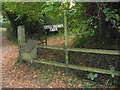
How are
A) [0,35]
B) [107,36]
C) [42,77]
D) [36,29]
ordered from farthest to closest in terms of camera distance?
[0,35], [36,29], [107,36], [42,77]

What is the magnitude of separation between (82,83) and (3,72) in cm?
245

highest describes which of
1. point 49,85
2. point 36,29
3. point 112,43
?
point 36,29

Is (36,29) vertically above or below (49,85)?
above

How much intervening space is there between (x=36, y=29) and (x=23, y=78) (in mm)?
6188

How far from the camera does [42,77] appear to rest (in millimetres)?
4059

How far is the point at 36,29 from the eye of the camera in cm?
998

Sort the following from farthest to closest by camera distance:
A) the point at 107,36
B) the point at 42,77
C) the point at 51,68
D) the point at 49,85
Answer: the point at 107,36 < the point at 51,68 < the point at 42,77 < the point at 49,85

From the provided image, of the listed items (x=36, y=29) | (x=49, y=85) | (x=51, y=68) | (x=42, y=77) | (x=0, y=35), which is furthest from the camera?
(x=0, y=35)

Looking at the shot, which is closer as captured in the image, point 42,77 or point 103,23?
point 42,77

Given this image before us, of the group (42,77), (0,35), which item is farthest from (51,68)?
(0,35)

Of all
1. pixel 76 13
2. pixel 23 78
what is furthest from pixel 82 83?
pixel 76 13

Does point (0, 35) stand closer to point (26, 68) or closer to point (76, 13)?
point (26, 68)

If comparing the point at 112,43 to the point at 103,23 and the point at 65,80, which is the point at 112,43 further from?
the point at 65,80

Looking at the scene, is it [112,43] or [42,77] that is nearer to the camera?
[42,77]
